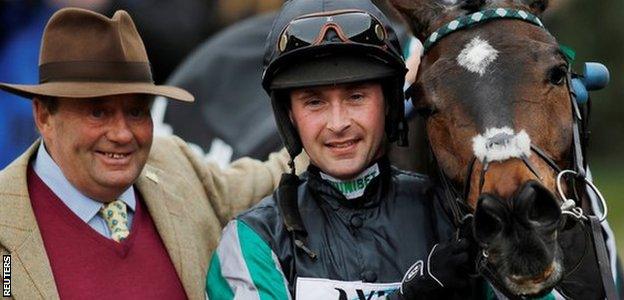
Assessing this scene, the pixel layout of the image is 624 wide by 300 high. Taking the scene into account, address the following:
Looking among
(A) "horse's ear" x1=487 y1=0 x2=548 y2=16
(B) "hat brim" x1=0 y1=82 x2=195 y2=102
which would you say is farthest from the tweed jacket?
(A) "horse's ear" x1=487 y1=0 x2=548 y2=16

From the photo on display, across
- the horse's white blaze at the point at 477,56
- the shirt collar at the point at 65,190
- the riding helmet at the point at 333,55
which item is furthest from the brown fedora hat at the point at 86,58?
the horse's white blaze at the point at 477,56

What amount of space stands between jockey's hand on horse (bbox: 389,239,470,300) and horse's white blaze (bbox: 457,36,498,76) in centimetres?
42

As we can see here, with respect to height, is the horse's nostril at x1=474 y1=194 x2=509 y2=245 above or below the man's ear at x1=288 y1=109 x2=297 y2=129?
above

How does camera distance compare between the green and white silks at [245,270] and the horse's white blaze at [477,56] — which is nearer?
the horse's white blaze at [477,56]

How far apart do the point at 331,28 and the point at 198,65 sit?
3.12m

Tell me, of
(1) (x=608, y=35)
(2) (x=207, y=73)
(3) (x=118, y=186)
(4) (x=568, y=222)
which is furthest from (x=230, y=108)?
(1) (x=608, y=35)

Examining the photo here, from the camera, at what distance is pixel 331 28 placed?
331 centimetres

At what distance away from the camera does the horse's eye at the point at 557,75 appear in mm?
3002

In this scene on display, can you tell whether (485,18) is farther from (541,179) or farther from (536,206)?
(536,206)

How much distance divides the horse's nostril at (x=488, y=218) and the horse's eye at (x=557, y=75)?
0.42 meters

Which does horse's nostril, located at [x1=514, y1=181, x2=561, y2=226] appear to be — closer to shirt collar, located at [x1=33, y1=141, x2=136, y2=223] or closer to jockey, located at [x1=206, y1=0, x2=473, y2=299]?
jockey, located at [x1=206, y1=0, x2=473, y2=299]

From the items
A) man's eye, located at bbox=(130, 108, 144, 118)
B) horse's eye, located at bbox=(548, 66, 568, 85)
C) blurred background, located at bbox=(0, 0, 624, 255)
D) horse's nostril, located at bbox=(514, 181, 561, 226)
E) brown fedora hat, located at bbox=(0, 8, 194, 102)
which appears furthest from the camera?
blurred background, located at bbox=(0, 0, 624, 255)

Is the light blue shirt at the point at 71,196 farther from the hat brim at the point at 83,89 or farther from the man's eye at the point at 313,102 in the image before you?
the man's eye at the point at 313,102

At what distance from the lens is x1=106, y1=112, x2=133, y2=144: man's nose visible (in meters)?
3.56
